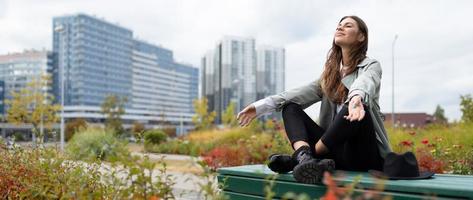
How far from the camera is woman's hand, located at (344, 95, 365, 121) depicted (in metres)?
2.14

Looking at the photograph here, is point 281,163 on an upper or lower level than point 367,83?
lower

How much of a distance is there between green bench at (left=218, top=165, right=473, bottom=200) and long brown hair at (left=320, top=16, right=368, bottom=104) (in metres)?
0.58

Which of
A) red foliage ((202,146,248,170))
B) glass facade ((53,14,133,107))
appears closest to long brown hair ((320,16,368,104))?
red foliage ((202,146,248,170))

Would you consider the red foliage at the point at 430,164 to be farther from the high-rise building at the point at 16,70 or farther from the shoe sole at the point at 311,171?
the high-rise building at the point at 16,70

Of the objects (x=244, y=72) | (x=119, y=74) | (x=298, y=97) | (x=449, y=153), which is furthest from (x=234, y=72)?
(x=298, y=97)

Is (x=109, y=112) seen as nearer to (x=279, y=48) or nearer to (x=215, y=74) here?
(x=215, y=74)

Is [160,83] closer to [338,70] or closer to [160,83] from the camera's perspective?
[160,83]

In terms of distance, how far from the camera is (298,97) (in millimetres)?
2846

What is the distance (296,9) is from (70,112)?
73612mm

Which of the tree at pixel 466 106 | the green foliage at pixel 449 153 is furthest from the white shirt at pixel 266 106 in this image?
the tree at pixel 466 106

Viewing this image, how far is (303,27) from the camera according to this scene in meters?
10.2

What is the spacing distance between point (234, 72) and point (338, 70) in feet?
203

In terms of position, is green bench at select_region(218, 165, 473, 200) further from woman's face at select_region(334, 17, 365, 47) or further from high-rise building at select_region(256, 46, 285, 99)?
high-rise building at select_region(256, 46, 285, 99)

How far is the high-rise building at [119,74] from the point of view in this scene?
252ft
